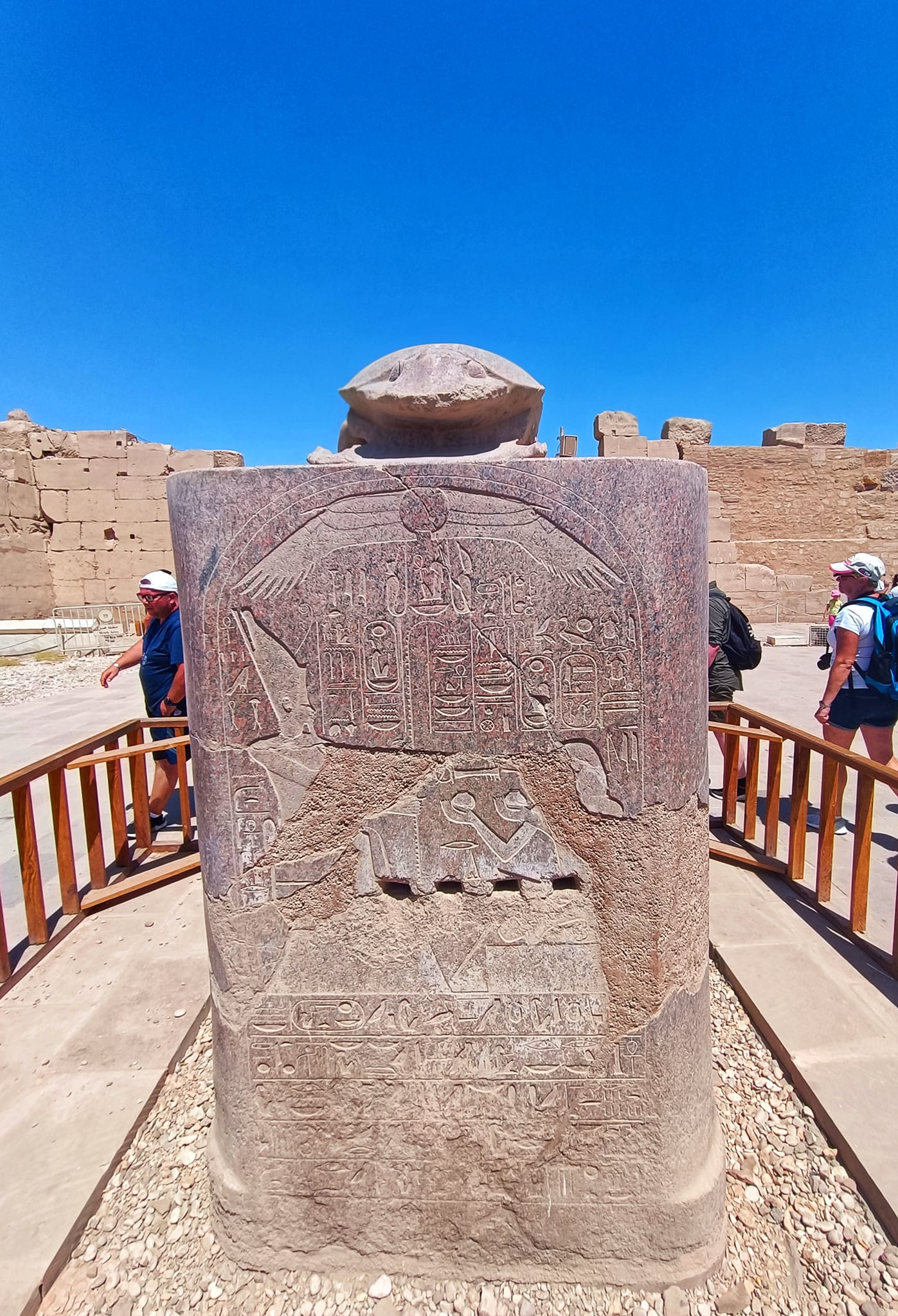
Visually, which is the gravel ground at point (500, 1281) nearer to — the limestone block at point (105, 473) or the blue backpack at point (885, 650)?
the blue backpack at point (885, 650)

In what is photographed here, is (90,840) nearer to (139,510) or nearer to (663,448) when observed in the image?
(139,510)

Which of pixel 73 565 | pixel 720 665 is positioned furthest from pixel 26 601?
pixel 720 665

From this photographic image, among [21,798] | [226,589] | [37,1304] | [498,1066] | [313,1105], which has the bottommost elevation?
[37,1304]

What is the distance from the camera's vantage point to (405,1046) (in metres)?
1.72

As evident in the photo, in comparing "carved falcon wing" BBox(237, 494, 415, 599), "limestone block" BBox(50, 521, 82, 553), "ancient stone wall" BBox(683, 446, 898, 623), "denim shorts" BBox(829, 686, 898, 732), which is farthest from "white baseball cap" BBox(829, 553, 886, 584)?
"limestone block" BBox(50, 521, 82, 553)

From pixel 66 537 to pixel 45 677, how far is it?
5.12 meters

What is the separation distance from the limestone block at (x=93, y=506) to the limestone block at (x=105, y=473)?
0.09 metres

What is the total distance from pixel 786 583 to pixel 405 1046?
42.9ft

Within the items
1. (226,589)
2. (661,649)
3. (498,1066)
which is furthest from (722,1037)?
(226,589)

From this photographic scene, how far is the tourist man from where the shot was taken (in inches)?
150

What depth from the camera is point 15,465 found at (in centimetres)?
1230

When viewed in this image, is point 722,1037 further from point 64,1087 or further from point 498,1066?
point 64,1087

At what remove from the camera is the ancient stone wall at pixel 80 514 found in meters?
12.5

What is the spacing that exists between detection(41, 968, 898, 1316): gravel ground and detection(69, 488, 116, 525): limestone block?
12.9 meters
